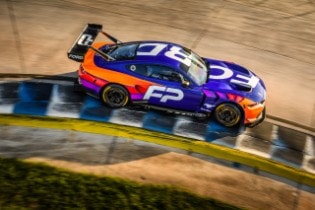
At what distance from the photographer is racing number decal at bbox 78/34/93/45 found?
1096 cm

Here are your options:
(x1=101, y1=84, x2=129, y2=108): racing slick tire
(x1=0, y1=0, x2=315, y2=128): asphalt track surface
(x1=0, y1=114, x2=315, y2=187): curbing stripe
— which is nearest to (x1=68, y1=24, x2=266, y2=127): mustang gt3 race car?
(x1=101, y1=84, x2=129, y2=108): racing slick tire

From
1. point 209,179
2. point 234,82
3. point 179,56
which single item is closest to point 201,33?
point 179,56

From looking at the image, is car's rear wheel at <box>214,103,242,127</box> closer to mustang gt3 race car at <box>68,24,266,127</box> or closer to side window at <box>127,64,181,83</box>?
mustang gt3 race car at <box>68,24,266,127</box>

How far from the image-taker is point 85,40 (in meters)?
11.1

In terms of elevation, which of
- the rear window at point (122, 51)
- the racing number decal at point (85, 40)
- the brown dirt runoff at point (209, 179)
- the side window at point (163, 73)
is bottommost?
the brown dirt runoff at point (209, 179)

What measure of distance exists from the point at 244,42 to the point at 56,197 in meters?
9.51

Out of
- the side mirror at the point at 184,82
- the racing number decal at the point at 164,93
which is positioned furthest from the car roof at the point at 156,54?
the racing number decal at the point at 164,93

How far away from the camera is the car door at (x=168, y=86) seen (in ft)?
33.1

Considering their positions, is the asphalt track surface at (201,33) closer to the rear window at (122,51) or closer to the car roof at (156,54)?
the rear window at (122,51)

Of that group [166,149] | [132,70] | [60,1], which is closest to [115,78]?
[132,70]

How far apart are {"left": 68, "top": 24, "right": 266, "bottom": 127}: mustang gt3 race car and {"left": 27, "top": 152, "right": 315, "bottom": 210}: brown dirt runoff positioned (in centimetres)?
142

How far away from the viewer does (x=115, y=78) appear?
10250 millimetres

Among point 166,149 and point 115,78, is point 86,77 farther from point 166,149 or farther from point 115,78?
point 166,149

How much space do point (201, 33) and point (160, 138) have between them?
615 centimetres
